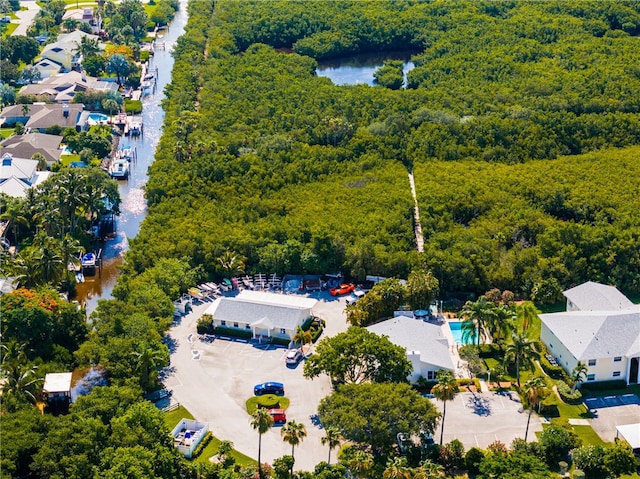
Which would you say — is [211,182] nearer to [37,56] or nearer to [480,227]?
[480,227]

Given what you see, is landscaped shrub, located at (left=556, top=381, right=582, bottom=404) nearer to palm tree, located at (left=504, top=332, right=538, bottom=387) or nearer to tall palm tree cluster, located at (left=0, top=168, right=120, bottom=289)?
palm tree, located at (left=504, top=332, right=538, bottom=387)

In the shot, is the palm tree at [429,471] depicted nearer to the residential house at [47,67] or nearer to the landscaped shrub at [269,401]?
the landscaped shrub at [269,401]

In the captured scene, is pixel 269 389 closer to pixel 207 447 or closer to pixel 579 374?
pixel 207 447

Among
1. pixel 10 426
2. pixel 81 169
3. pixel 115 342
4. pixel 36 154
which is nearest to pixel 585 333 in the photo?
pixel 115 342

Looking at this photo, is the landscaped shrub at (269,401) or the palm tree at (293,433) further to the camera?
the landscaped shrub at (269,401)

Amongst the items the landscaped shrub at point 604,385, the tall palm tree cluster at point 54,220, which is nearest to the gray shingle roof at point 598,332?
the landscaped shrub at point 604,385

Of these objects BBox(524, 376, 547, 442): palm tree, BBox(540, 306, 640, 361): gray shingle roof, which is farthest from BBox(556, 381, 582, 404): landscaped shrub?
BBox(524, 376, 547, 442): palm tree
